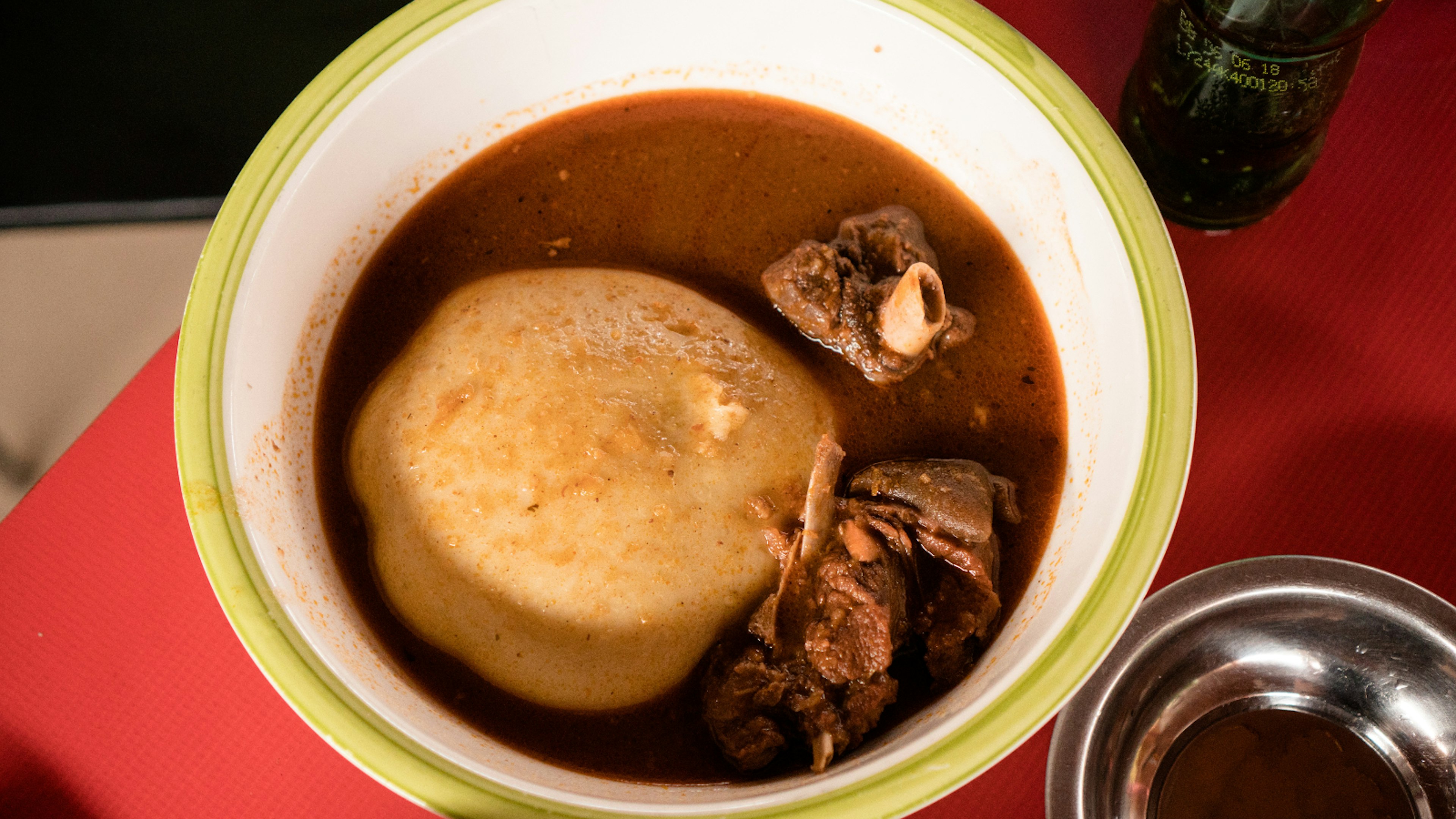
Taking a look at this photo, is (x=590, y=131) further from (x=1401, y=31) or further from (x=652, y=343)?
(x=1401, y=31)

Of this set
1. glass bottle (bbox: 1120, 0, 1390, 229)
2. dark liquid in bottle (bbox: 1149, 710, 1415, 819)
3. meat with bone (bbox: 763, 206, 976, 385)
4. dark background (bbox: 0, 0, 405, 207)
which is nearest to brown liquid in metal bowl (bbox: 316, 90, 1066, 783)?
meat with bone (bbox: 763, 206, 976, 385)

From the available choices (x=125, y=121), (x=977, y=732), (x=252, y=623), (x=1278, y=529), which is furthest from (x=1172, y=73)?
(x=125, y=121)

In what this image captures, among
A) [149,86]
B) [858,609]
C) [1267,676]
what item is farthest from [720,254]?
[149,86]

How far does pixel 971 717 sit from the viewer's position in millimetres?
1479

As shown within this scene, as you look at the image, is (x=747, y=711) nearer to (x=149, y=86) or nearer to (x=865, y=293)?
(x=865, y=293)

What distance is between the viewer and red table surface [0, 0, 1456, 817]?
6.68ft

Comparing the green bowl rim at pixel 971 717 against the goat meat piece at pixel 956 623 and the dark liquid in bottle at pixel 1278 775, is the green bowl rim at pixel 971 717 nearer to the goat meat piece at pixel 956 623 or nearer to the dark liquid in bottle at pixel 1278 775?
the goat meat piece at pixel 956 623

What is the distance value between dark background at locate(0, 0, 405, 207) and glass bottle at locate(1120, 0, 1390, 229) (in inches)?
83.1

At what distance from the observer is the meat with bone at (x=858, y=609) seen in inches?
67.6

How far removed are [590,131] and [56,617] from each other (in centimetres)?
160

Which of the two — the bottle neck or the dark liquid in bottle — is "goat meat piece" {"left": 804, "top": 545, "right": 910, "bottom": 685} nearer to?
the dark liquid in bottle

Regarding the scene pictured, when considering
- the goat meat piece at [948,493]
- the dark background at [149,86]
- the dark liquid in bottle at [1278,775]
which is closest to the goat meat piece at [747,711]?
the goat meat piece at [948,493]

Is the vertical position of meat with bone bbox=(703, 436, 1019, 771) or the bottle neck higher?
the bottle neck

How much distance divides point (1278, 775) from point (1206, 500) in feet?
1.84
